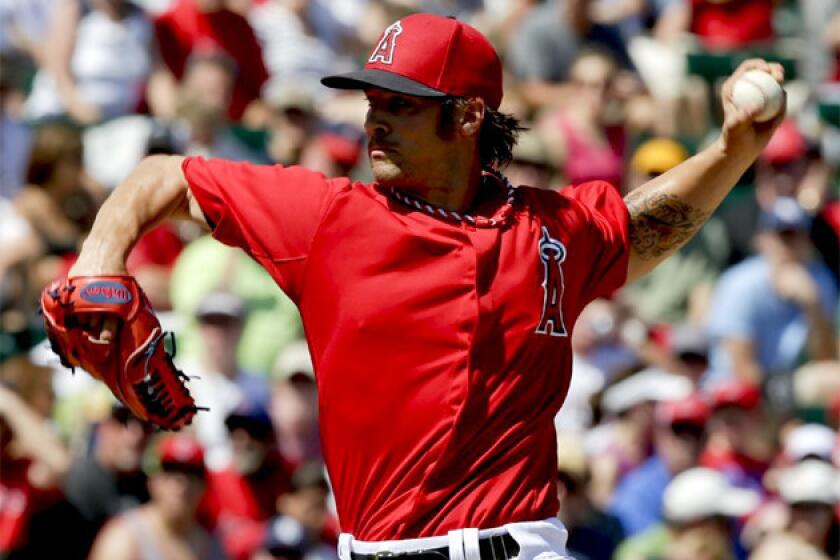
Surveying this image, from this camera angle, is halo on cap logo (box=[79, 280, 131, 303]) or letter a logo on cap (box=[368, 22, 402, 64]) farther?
letter a logo on cap (box=[368, 22, 402, 64])

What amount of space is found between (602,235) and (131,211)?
1.37 m

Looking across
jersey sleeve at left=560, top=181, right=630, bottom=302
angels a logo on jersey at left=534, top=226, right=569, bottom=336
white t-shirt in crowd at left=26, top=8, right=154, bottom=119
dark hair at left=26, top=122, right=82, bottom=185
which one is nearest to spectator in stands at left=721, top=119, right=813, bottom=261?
white t-shirt in crowd at left=26, top=8, right=154, bottom=119

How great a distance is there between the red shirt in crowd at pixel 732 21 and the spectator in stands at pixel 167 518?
5251mm

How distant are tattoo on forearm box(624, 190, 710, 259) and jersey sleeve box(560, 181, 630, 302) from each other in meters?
0.05

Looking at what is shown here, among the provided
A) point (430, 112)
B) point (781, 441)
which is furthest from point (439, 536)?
point (781, 441)

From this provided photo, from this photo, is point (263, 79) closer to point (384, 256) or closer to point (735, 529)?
point (735, 529)

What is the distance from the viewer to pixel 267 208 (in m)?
5.18

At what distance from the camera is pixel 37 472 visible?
8.14m

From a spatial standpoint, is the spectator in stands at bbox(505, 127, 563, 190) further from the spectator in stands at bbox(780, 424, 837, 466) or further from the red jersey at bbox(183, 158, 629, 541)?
the red jersey at bbox(183, 158, 629, 541)

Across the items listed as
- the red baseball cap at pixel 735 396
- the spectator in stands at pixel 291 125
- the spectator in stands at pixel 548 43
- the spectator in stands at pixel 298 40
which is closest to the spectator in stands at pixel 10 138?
the spectator in stands at pixel 291 125

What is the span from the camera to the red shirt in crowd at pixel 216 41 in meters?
11.3

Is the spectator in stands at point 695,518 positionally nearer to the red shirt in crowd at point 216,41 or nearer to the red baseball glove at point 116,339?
the red baseball glove at point 116,339

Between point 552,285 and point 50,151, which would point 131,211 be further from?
point 50,151

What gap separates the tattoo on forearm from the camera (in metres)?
5.71
